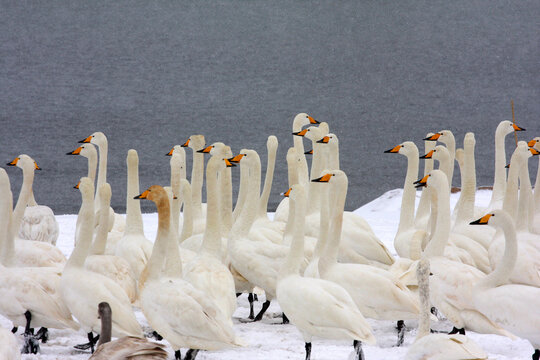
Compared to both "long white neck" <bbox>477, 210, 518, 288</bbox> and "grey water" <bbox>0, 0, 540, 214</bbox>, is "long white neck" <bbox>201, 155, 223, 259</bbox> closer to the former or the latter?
"long white neck" <bbox>477, 210, 518, 288</bbox>

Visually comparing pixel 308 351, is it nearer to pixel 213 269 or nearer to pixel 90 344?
pixel 213 269

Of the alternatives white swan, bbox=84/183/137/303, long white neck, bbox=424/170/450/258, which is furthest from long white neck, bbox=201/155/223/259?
long white neck, bbox=424/170/450/258

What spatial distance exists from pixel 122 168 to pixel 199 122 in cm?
1955

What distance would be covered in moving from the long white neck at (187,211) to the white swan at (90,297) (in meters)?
1.88

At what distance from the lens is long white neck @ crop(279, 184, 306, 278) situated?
5.80 metres

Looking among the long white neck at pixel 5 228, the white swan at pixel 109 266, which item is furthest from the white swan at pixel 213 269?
the long white neck at pixel 5 228

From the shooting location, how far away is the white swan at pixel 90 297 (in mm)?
5262

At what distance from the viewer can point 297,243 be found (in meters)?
5.98

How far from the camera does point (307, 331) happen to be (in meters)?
5.33

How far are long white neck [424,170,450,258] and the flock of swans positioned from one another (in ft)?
0.04

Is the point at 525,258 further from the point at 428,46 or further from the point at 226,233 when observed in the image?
the point at 428,46

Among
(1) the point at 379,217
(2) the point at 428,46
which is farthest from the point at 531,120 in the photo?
(1) the point at 379,217

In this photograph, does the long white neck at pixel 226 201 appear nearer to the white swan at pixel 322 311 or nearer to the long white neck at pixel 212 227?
the long white neck at pixel 212 227

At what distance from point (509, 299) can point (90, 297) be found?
9.18 ft
